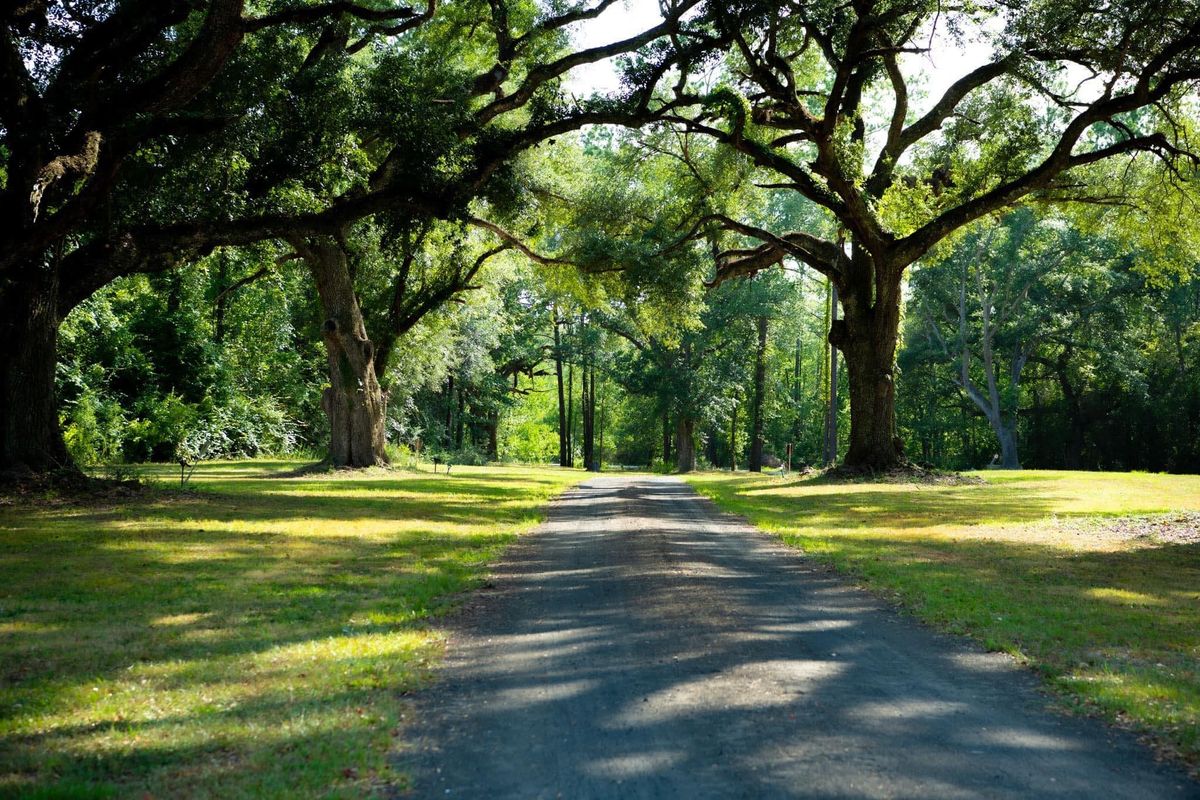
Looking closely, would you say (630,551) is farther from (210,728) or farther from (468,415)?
(468,415)

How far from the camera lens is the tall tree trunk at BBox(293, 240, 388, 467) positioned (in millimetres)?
24328

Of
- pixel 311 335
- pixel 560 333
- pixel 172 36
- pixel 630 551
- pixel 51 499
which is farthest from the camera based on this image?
pixel 560 333

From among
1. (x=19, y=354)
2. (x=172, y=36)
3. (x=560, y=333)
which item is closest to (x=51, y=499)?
(x=19, y=354)

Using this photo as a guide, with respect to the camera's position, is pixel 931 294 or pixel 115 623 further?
pixel 931 294

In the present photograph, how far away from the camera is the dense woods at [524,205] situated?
14.4 metres

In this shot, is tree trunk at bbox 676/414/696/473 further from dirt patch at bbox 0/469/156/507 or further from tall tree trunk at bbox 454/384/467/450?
dirt patch at bbox 0/469/156/507

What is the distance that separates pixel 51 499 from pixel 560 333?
42211mm

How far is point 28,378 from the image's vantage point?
14461mm

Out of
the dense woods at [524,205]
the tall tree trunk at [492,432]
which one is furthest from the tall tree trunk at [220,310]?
the tall tree trunk at [492,432]

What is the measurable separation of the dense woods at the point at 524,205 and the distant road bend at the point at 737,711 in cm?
954

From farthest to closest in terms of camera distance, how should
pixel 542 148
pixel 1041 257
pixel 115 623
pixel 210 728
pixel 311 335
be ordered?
1. pixel 1041 257
2. pixel 311 335
3. pixel 542 148
4. pixel 115 623
5. pixel 210 728

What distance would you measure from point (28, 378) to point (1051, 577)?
49.8 ft

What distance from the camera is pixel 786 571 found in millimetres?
9805

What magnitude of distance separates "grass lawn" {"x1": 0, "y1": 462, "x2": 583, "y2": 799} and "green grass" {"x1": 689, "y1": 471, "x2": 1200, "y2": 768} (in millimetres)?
4124
